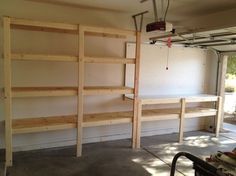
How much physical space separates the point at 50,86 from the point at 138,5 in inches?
73.1

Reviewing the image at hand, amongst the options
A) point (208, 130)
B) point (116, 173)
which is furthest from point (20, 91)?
point (208, 130)

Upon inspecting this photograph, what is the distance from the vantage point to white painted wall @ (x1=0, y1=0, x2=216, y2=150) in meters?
3.58

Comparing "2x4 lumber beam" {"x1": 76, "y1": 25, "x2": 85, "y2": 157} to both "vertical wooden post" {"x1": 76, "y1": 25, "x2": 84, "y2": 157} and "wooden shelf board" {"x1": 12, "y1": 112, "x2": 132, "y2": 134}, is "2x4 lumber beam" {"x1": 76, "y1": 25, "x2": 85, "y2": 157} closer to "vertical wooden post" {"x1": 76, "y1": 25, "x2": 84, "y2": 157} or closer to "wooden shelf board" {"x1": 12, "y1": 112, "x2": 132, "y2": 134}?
"vertical wooden post" {"x1": 76, "y1": 25, "x2": 84, "y2": 157}

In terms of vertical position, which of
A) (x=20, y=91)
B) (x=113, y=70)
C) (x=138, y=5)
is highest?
(x=138, y=5)

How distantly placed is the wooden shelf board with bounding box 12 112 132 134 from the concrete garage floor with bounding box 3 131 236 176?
1.52 feet

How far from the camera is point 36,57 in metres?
3.14

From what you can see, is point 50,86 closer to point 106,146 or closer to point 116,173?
point 106,146

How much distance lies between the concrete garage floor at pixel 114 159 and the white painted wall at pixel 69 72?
229 millimetres

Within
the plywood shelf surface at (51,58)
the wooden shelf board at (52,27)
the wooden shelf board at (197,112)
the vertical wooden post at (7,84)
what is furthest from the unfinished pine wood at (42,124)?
the wooden shelf board at (197,112)

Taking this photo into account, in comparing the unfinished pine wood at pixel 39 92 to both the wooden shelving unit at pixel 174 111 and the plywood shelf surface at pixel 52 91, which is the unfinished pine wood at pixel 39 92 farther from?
the wooden shelving unit at pixel 174 111

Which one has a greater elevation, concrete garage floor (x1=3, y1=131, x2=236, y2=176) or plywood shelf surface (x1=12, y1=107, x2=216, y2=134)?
plywood shelf surface (x1=12, y1=107, x2=216, y2=134)

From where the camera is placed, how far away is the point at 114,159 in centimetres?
349

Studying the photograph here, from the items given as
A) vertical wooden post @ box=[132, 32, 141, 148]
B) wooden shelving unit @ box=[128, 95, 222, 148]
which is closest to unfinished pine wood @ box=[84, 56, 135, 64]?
vertical wooden post @ box=[132, 32, 141, 148]

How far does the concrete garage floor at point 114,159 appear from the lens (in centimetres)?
308
